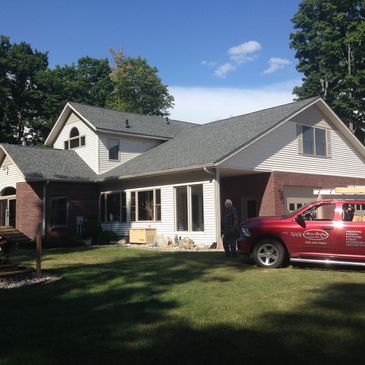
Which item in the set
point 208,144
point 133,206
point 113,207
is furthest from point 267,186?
point 113,207

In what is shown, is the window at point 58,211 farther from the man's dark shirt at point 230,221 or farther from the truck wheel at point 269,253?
the truck wheel at point 269,253

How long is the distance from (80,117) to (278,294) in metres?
20.0

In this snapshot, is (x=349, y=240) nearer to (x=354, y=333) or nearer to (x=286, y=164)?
(x=354, y=333)

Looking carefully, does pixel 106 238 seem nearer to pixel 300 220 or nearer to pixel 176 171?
pixel 176 171

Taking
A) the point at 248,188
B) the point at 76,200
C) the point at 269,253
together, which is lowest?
the point at 269,253

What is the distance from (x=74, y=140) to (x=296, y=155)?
1288 cm

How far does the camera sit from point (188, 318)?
22.0 feet

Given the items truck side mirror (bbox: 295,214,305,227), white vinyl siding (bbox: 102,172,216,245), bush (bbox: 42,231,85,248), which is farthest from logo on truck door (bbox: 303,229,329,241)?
bush (bbox: 42,231,85,248)

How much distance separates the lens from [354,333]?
19.1 ft

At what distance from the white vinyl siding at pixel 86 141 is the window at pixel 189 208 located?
6535 mm

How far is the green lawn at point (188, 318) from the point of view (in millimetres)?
5203

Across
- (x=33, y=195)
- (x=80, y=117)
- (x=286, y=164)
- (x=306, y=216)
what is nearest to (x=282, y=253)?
(x=306, y=216)

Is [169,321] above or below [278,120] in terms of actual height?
below

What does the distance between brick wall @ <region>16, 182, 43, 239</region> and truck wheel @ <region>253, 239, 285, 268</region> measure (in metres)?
13.6
